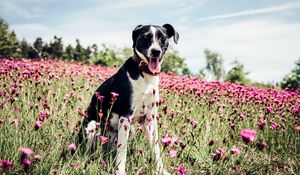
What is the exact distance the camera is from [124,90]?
3.71 meters

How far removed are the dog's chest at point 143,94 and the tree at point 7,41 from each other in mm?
47684

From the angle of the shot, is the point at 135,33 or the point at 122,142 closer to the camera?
the point at 122,142

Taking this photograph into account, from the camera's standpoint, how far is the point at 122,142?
349cm

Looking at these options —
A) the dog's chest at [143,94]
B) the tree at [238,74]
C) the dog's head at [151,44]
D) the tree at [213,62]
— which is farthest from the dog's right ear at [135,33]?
Result: the tree at [213,62]

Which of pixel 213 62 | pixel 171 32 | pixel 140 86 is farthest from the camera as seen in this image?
pixel 213 62

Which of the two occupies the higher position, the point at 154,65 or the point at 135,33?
the point at 135,33

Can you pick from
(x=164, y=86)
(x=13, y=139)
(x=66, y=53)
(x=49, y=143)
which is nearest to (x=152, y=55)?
(x=49, y=143)

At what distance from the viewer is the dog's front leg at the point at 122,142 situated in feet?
10.5

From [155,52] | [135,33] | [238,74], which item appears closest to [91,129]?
[155,52]

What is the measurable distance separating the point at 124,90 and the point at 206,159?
1296mm

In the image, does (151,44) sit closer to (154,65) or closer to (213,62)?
(154,65)

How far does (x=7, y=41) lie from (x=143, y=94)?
50.5 meters

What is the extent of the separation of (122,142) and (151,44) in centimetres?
126

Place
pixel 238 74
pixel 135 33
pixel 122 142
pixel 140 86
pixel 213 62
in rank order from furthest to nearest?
pixel 213 62
pixel 238 74
pixel 135 33
pixel 140 86
pixel 122 142
